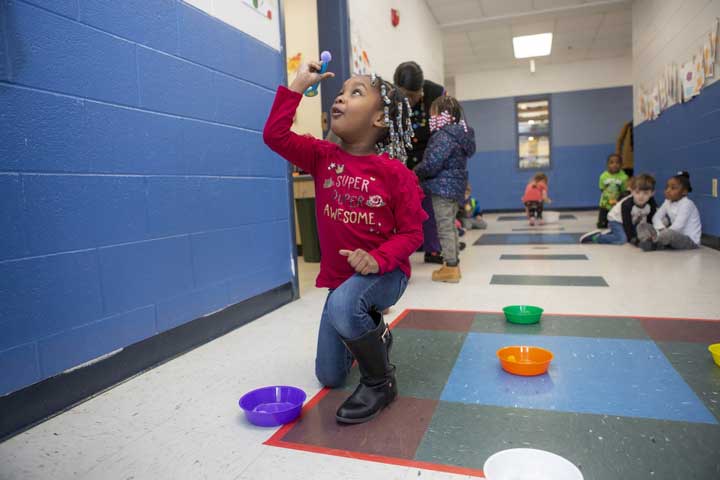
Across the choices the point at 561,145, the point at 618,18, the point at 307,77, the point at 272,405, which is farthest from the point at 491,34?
the point at 272,405

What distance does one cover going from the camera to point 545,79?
977 cm

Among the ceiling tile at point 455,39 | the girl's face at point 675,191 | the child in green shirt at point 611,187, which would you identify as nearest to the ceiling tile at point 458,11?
the ceiling tile at point 455,39

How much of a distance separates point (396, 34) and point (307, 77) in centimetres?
371

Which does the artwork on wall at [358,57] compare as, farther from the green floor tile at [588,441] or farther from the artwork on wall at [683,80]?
the green floor tile at [588,441]

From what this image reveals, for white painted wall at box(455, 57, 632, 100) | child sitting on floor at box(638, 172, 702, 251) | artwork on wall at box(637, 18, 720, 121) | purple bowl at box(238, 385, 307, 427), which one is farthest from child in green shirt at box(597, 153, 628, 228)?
purple bowl at box(238, 385, 307, 427)

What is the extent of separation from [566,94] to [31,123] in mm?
9845

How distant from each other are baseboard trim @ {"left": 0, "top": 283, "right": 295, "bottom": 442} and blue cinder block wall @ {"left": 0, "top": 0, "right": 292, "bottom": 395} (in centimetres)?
3

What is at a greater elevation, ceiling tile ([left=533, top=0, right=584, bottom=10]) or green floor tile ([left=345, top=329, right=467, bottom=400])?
ceiling tile ([left=533, top=0, right=584, bottom=10])

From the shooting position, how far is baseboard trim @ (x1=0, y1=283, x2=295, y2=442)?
132cm

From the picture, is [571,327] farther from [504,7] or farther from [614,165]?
[504,7]

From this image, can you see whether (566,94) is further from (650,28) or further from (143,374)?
(143,374)

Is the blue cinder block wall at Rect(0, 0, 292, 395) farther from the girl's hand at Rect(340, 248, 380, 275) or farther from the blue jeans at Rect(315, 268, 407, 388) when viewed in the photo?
the girl's hand at Rect(340, 248, 380, 275)

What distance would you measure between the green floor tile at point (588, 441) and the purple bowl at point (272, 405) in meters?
0.35

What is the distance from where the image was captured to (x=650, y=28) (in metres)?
5.93
